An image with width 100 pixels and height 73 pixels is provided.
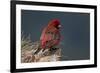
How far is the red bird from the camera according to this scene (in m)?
1.77

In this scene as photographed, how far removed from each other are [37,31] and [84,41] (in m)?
0.44

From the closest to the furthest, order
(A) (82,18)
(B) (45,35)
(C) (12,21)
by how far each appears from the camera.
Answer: (C) (12,21)
(B) (45,35)
(A) (82,18)

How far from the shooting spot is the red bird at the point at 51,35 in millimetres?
1770

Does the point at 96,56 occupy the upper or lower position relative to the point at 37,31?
lower

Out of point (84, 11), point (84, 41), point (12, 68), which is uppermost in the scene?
point (84, 11)

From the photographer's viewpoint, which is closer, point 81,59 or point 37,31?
point 37,31

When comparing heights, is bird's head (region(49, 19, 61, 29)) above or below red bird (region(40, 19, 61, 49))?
above

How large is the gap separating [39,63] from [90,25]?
0.57 metres

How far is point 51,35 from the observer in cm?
180

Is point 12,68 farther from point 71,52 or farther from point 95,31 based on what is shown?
point 95,31

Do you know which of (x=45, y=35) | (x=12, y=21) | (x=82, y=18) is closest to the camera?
(x=12, y=21)

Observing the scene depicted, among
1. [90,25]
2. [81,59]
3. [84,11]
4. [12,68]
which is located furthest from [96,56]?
[12,68]

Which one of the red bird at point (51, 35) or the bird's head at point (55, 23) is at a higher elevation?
the bird's head at point (55, 23)

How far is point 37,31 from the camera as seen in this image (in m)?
1.75
